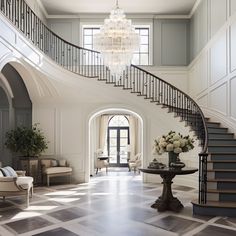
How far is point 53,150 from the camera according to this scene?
1033cm

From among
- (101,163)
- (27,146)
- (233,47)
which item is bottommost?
(101,163)

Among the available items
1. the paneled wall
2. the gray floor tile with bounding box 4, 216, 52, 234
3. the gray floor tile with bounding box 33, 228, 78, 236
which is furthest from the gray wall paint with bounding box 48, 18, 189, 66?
the gray floor tile with bounding box 33, 228, 78, 236

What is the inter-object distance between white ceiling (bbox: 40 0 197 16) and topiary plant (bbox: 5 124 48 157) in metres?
4.72

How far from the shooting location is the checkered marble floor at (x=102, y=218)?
4633 mm

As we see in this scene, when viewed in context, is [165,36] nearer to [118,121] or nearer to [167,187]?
[118,121]

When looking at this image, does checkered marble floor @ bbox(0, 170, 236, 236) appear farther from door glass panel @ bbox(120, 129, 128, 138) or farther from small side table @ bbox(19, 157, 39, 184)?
door glass panel @ bbox(120, 129, 128, 138)

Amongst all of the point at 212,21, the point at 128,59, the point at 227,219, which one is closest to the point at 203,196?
the point at 227,219

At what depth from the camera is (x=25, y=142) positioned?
30.2 feet

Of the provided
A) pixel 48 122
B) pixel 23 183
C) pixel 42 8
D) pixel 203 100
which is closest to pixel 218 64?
pixel 203 100

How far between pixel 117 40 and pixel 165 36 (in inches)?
169

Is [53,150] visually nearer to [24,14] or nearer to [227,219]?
[24,14]

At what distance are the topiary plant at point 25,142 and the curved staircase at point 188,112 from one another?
2.63m

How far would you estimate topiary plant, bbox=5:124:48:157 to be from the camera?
923 cm

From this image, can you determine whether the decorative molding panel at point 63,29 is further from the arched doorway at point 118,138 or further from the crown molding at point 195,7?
the arched doorway at point 118,138
